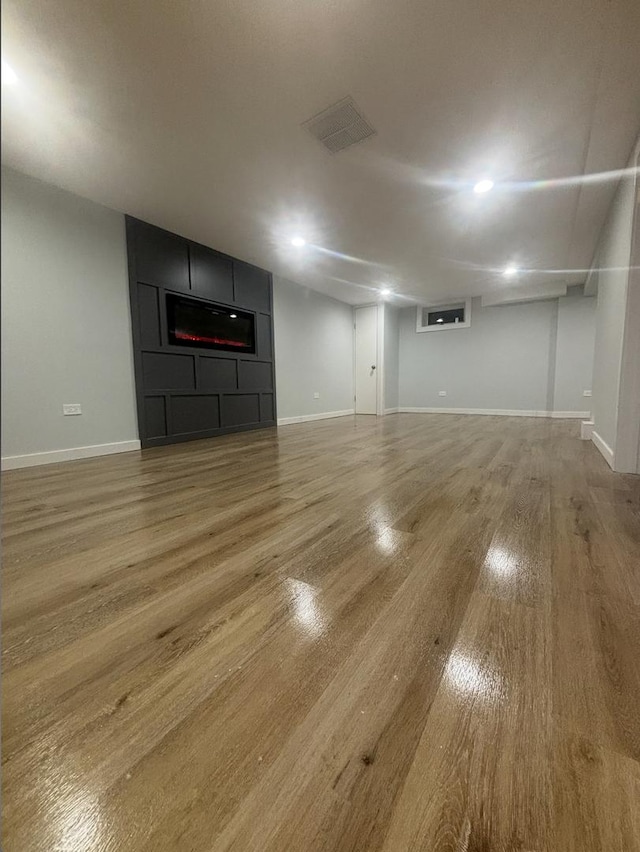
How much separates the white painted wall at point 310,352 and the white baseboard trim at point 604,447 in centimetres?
399

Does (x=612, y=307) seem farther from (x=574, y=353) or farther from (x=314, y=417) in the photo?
(x=314, y=417)

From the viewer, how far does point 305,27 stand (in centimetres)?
177

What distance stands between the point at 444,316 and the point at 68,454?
6.95m

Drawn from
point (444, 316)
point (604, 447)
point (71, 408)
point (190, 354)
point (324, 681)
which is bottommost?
point (324, 681)

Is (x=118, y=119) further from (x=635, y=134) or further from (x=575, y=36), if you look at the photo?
(x=635, y=134)

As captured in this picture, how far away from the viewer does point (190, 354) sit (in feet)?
14.0

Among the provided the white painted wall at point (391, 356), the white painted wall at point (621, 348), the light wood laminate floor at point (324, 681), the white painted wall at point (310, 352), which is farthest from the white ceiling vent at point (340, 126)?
the white painted wall at point (391, 356)

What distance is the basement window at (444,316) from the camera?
7.25 metres

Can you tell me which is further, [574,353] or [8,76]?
[574,353]

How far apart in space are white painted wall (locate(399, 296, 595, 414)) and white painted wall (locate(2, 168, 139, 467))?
589 centimetres

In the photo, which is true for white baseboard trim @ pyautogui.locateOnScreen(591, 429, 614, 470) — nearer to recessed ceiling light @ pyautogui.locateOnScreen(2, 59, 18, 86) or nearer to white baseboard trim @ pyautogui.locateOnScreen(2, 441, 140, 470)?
recessed ceiling light @ pyautogui.locateOnScreen(2, 59, 18, 86)

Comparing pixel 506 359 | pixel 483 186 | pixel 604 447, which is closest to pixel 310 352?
pixel 483 186

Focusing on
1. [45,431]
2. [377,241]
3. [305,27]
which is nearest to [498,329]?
[377,241]

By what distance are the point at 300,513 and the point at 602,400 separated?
321cm
